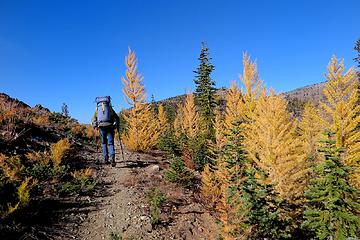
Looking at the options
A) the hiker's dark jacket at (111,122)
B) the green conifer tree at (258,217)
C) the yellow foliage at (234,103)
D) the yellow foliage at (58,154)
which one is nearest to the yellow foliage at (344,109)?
the yellow foliage at (234,103)

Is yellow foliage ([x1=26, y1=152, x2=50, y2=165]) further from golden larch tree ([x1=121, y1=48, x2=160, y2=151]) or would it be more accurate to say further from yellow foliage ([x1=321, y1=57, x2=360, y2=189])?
yellow foliage ([x1=321, y1=57, x2=360, y2=189])

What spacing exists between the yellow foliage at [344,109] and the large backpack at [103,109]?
1345 cm

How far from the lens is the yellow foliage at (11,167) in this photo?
8625 mm

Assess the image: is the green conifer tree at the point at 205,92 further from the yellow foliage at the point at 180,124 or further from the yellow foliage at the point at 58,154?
the yellow foliage at the point at 58,154

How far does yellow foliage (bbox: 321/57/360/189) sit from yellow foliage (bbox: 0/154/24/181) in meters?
16.6

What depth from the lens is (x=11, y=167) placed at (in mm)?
9492

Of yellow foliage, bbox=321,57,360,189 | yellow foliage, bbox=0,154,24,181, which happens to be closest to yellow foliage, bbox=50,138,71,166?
yellow foliage, bbox=0,154,24,181

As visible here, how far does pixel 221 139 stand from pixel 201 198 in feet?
23.5

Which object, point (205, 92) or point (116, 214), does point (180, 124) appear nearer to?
point (205, 92)

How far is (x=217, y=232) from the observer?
9555 millimetres

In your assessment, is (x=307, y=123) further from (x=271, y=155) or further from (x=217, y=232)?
(x=217, y=232)

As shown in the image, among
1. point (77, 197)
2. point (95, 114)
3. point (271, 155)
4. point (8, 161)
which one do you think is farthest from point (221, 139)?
point (8, 161)

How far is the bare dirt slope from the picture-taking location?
822 cm

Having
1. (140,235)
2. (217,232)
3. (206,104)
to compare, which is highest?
(206,104)
